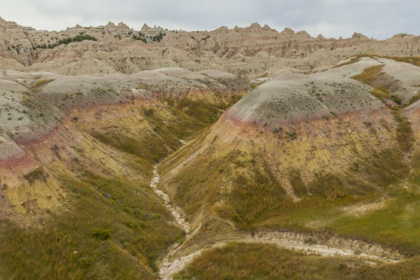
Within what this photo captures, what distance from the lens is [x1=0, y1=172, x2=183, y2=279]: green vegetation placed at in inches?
689

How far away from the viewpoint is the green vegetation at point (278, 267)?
693 inches

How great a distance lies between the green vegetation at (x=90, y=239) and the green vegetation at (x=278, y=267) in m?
4.25

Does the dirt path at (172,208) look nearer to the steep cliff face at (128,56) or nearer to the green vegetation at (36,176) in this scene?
the green vegetation at (36,176)

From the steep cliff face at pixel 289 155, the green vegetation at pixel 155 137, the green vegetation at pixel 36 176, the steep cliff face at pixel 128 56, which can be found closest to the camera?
the green vegetation at pixel 36 176

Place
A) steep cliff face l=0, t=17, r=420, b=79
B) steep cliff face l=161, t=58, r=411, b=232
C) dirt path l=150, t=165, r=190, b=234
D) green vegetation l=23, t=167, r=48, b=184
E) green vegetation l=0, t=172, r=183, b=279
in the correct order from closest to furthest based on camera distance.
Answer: green vegetation l=0, t=172, r=183, b=279 → green vegetation l=23, t=167, r=48, b=184 → dirt path l=150, t=165, r=190, b=234 → steep cliff face l=161, t=58, r=411, b=232 → steep cliff face l=0, t=17, r=420, b=79

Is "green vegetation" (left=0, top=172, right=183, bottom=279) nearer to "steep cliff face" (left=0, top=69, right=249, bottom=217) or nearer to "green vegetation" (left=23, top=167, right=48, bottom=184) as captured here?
"green vegetation" (left=23, top=167, right=48, bottom=184)

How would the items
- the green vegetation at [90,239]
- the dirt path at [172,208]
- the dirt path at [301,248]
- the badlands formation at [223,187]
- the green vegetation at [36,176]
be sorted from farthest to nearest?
the dirt path at [172,208] → the green vegetation at [36,176] → the dirt path at [301,248] → the badlands formation at [223,187] → the green vegetation at [90,239]

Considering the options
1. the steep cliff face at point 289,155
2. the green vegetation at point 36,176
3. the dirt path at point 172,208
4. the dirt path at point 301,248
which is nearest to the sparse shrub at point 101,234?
the dirt path at point 301,248

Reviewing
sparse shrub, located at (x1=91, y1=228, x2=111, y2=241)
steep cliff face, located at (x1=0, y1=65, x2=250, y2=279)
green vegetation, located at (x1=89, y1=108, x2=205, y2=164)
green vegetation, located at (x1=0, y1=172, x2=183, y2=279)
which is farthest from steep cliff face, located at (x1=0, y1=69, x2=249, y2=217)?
sparse shrub, located at (x1=91, y1=228, x2=111, y2=241)

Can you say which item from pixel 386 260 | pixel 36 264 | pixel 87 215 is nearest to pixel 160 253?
pixel 87 215

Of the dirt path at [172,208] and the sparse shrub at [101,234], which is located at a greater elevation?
the sparse shrub at [101,234]

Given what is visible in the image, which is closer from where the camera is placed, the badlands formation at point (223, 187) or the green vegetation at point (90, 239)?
the green vegetation at point (90, 239)

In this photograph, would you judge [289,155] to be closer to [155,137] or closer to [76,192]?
[76,192]

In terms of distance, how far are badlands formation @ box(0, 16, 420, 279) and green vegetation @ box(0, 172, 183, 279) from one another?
0.31 ft
